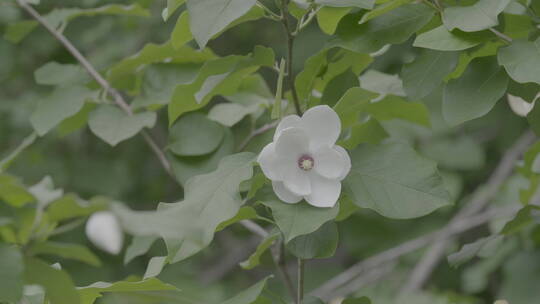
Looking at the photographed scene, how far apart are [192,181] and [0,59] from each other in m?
2.01

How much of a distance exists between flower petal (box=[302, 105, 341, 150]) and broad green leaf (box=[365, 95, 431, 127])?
275mm

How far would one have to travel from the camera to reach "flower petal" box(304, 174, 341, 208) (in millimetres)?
882

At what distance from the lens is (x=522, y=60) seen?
35.6 inches

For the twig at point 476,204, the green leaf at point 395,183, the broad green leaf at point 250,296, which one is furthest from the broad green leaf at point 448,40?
the twig at point 476,204

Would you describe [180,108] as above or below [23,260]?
below

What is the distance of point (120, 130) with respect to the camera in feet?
4.33

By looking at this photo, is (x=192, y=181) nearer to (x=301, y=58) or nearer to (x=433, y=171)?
(x=433, y=171)

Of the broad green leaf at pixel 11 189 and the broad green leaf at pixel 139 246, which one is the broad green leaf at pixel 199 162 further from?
the broad green leaf at pixel 11 189

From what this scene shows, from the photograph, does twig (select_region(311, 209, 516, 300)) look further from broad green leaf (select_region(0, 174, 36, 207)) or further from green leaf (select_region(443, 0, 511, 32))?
broad green leaf (select_region(0, 174, 36, 207))

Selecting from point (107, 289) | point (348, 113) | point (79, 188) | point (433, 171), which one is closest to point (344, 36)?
point (348, 113)

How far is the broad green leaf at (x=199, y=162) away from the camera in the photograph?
1.26 m

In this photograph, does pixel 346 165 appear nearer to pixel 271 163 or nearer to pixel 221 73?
pixel 271 163

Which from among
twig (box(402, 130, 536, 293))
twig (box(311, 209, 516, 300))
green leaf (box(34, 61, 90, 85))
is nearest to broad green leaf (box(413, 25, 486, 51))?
green leaf (box(34, 61, 90, 85))

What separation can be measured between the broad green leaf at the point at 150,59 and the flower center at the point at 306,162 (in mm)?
365
